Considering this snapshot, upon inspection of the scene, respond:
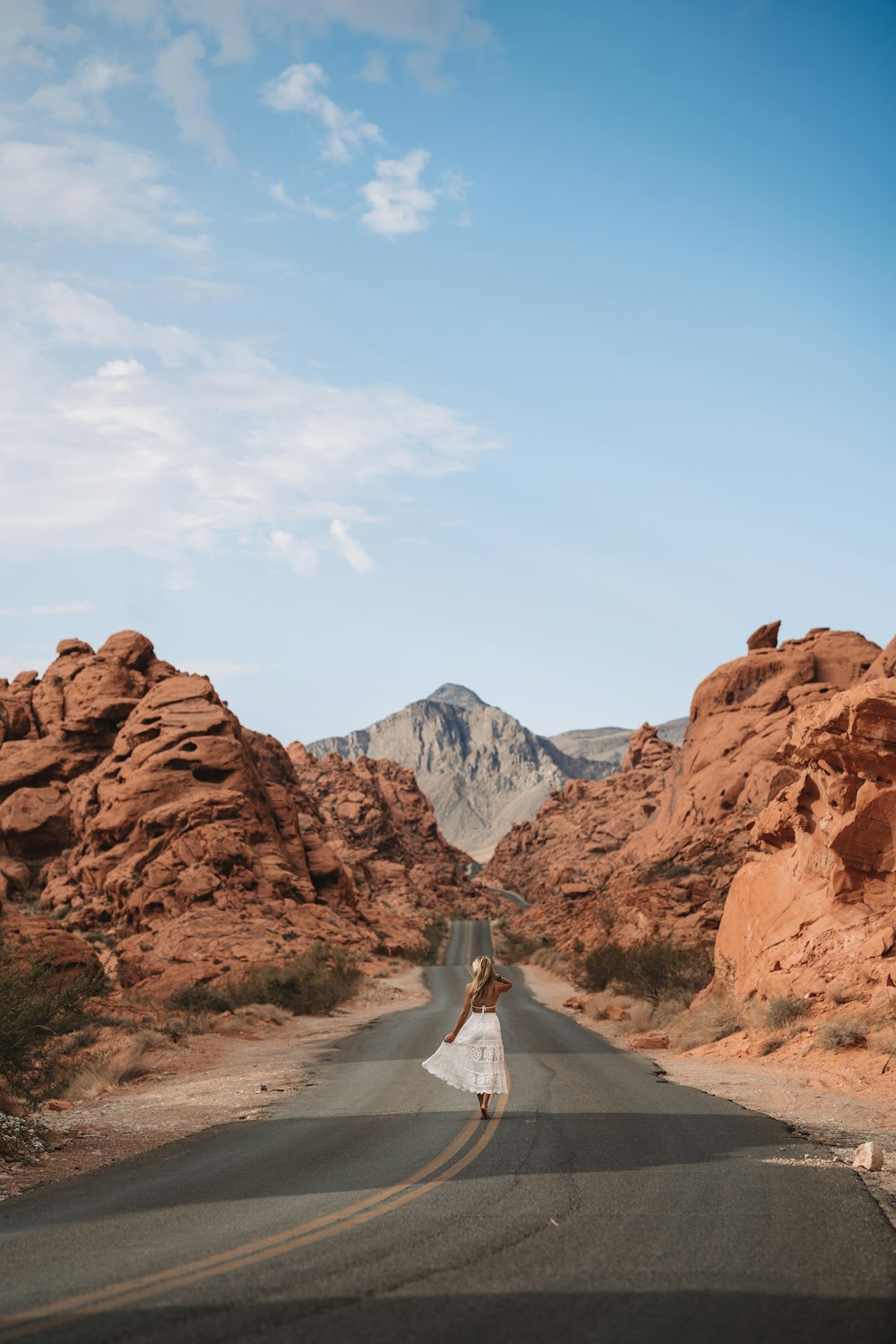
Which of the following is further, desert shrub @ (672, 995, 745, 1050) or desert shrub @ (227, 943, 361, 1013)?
desert shrub @ (227, 943, 361, 1013)

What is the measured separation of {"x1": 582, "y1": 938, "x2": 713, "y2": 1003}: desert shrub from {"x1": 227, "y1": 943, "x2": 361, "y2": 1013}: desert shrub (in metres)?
9.73

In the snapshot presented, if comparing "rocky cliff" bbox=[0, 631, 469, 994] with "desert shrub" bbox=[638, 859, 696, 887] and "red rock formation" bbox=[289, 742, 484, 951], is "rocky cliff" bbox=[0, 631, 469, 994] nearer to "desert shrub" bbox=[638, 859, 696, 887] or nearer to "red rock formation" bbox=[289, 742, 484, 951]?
"desert shrub" bbox=[638, 859, 696, 887]

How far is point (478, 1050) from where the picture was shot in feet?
38.0

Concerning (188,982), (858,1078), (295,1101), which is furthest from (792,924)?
(188,982)

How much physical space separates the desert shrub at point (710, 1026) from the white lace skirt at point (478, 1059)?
37.9 ft

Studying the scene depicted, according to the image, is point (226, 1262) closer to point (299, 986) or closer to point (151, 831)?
point (299, 986)

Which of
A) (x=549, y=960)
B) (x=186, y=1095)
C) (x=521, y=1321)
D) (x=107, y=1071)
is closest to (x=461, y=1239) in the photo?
(x=521, y=1321)

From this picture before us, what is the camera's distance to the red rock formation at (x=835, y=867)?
19.2 m

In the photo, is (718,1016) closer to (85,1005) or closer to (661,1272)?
(85,1005)

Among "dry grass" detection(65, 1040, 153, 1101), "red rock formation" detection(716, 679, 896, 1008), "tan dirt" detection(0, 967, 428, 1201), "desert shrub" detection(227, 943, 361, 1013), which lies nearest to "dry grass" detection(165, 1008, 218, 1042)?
"tan dirt" detection(0, 967, 428, 1201)

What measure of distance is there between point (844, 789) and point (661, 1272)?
16.7 meters

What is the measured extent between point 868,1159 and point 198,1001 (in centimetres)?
2409

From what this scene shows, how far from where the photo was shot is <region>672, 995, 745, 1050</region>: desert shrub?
2164 cm

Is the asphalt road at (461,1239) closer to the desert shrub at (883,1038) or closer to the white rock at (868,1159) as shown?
the white rock at (868,1159)
